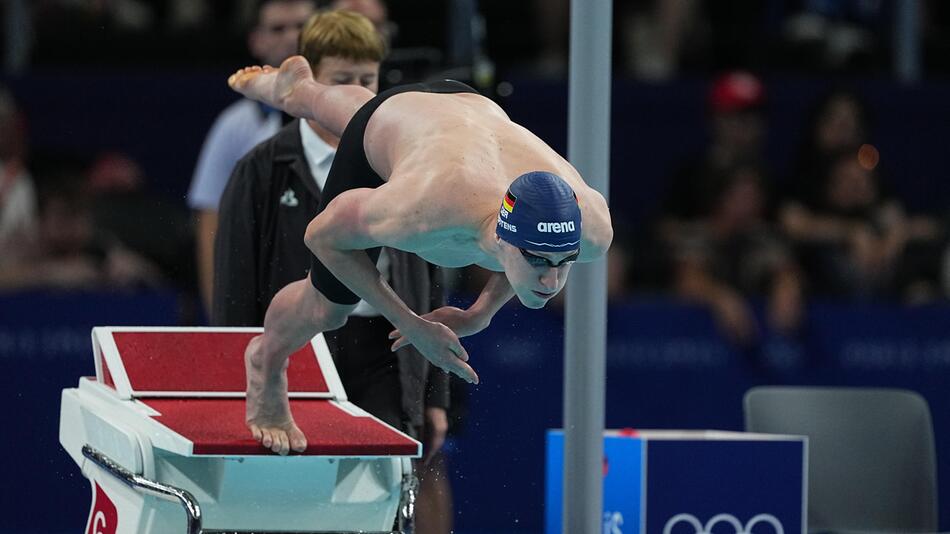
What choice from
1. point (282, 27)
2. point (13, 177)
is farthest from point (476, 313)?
point (13, 177)

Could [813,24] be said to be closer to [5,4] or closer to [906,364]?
[906,364]

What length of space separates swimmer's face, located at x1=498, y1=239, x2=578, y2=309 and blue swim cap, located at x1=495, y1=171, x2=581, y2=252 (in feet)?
0.07

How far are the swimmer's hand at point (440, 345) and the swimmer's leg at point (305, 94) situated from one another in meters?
0.80

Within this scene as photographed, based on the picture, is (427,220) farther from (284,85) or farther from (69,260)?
(69,260)

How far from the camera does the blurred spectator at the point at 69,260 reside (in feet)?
23.8

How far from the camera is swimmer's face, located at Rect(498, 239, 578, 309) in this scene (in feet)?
12.2

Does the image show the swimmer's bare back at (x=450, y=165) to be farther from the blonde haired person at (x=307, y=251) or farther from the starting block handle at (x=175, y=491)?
the starting block handle at (x=175, y=491)

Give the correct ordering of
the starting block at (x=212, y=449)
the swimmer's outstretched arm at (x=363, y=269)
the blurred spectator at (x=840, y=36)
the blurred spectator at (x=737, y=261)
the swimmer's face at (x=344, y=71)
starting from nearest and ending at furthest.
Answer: the swimmer's outstretched arm at (x=363, y=269) → the starting block at (x=212, y=449) → the swimmer's face at (x=344, y=71) → the blurred spectator at (x=737, y=261) → the blurred spectator at (x=840, y=36)

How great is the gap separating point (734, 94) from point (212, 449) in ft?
15.3

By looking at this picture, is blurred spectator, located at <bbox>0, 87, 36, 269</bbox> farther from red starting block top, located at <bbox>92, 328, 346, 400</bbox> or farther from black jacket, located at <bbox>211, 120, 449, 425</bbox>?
red starting block top, located at <bbox>92, 328, 346, 400</bbox>

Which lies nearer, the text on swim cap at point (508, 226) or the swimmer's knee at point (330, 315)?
the text on swim cap at point (508, 226)

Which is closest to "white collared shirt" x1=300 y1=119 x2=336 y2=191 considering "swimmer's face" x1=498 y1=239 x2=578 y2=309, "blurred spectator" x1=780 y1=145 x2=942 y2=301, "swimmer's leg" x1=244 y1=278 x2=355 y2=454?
"swimmer's leg" x1=244 y1=278 x2=355 y2=454

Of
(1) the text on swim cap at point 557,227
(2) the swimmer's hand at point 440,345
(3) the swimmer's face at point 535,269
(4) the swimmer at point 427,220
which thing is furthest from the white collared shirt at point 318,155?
(1) the text on swim cap at point 557,227

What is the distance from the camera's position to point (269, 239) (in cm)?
517
